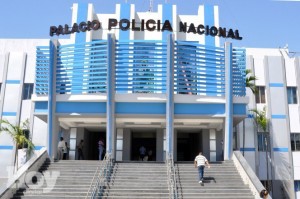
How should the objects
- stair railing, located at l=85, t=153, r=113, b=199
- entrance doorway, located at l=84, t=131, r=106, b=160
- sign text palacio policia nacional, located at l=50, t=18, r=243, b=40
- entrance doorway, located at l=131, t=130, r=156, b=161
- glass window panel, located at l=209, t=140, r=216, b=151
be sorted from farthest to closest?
entrance doorway, located at l=131, t=130, r=156, b=161 → entrance doorway, located at l=84, t=131, r=106, b=160 → glass window panel, located at l=209, t=140, r=216, b=151 → sign text palacio policia nacional, located at l=50, t=18, r=243, b=40 → stair railing, located at l=85, t=153, r=113, b=199

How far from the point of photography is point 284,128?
30000 mm

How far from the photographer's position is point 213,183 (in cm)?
1925

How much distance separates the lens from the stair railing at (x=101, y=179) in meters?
17.5

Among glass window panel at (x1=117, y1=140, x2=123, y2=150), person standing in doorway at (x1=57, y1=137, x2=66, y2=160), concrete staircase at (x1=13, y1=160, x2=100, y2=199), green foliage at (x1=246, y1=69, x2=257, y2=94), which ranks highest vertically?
green foliage at (x1=246, y1=69, x2=257, y2=94)

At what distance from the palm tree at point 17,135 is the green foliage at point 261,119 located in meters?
16.7

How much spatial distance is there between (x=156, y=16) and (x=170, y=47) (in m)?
12.3

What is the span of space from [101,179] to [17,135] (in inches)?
367

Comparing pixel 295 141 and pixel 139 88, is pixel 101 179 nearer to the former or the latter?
pixel 139 88

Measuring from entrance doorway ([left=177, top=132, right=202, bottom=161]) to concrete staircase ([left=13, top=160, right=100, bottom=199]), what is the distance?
11.5 metres

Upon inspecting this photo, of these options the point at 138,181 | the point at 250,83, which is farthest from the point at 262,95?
the point at 138,181

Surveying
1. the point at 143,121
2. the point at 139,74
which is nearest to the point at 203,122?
the point at 143,121

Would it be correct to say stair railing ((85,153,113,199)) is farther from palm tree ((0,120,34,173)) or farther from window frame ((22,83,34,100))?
window frame ((22,83,34,100))

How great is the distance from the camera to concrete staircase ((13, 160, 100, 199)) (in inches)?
700

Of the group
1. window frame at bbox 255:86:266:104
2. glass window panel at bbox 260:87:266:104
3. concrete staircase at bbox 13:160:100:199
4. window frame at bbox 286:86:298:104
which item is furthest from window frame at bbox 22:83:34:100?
window frame at bbox 286:86:298:104
